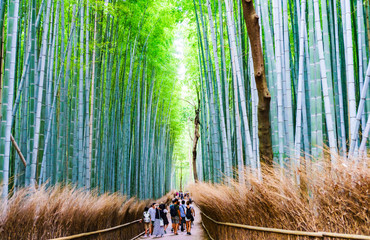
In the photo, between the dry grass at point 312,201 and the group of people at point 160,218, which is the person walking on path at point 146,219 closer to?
the group of people at point 160,218

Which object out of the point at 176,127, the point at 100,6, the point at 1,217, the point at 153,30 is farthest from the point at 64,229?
the point at 176,127

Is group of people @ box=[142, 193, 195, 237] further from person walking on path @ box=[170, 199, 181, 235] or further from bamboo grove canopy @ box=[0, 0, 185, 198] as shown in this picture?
bamboo grove canopy @ box=[0, 0, 185, 198]

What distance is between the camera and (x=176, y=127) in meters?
18.5

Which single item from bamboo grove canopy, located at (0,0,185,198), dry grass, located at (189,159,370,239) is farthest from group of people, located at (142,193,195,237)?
dry grass, located at (189,159,370,239)

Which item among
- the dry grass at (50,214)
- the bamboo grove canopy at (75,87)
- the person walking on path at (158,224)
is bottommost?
the person walking on path at (158,224)

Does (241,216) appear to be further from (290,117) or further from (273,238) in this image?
(290,117)

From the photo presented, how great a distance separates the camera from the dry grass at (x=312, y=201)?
2.29 meters

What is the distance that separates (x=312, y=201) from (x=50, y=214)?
2314 mm

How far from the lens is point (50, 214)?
3.47 m

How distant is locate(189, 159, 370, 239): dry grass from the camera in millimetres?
2295

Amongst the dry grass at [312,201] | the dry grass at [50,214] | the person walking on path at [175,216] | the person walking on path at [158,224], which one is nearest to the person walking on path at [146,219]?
the person walking on path at [158,224]

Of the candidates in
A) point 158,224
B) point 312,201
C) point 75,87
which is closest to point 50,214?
point 312,201

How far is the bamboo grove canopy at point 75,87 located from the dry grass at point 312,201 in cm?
204

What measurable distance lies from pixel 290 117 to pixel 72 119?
3.78m
